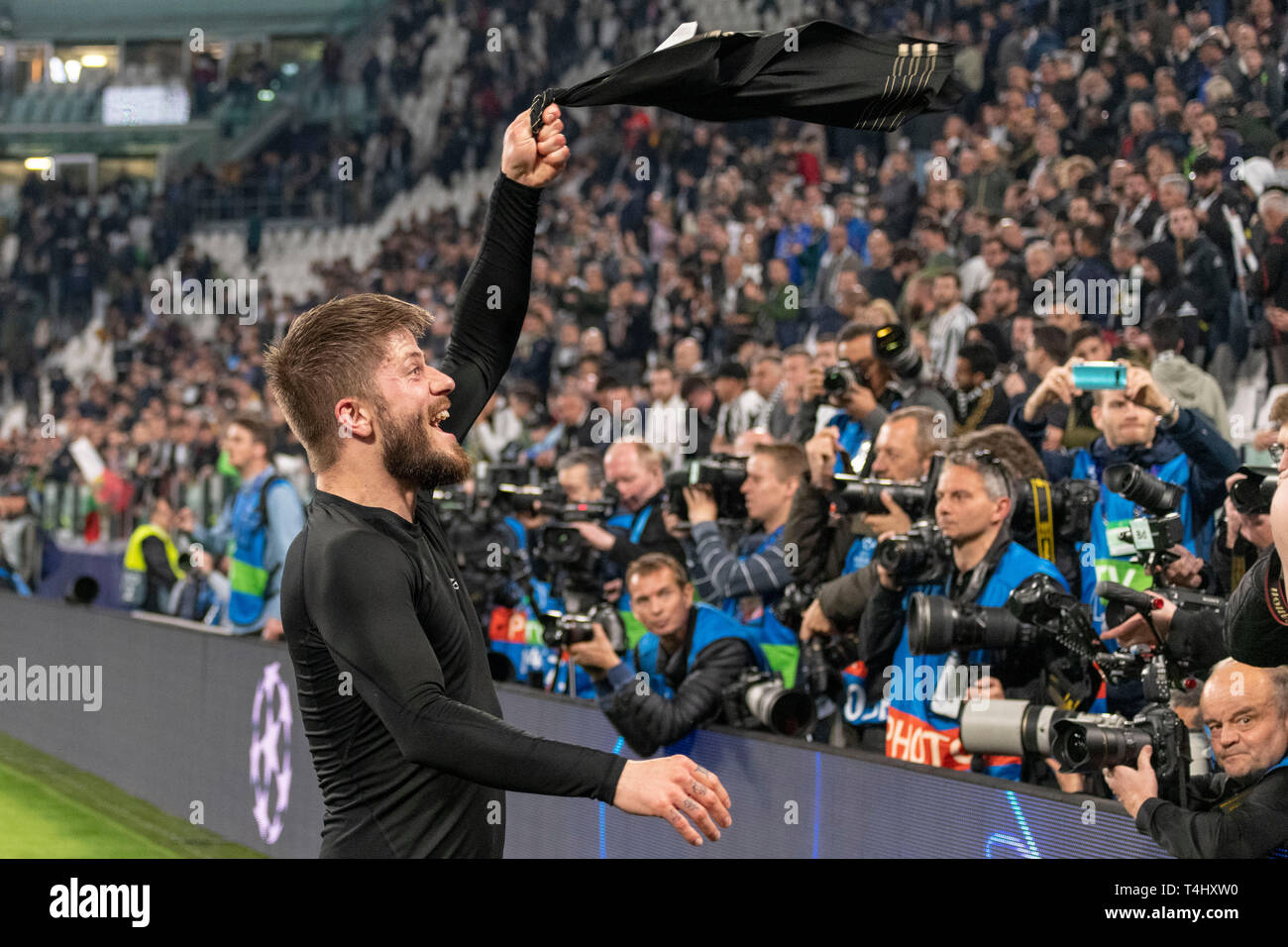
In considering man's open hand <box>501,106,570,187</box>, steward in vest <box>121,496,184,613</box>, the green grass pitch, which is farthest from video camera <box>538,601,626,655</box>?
steward in vest <box>121,496,184,613</box>

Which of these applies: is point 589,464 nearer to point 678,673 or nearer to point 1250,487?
point 678,673

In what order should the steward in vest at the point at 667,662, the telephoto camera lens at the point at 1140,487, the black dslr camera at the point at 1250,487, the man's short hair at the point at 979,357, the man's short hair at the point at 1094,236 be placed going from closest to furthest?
the black dslr camera at the point at 1250,487 < the telephoto camera lens at the point at 1140,487 < the steward in vest at the point at 667,662 < the man's short hair at the point at 979,357 < the man's short hair at the point at 1094,236

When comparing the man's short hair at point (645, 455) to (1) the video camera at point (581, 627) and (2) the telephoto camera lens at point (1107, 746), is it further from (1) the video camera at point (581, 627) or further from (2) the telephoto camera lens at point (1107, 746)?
(2) the telephoto camera lens at point (1107, 746)

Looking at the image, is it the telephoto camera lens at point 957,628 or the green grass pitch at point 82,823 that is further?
the green grass pitch at point 82,823

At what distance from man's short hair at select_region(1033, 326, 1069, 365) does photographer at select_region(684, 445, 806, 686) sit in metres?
1.61

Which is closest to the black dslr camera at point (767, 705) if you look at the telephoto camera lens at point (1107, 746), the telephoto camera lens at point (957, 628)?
the telephoto camera lens at point (957, 628)

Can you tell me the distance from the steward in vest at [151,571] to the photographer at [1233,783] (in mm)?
8053

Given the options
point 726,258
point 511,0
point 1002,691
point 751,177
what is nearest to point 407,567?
point 1002,691

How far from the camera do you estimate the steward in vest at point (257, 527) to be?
7.99 metres

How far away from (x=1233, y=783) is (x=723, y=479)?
114 inches

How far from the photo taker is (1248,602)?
8.87ft

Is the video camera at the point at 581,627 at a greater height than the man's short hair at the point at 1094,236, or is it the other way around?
the man's short hair at the point at 1094,236

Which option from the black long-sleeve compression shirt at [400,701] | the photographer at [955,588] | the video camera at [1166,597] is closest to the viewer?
the black long-sleeve compression shirt at [400,701]

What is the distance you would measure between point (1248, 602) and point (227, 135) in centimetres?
2629
